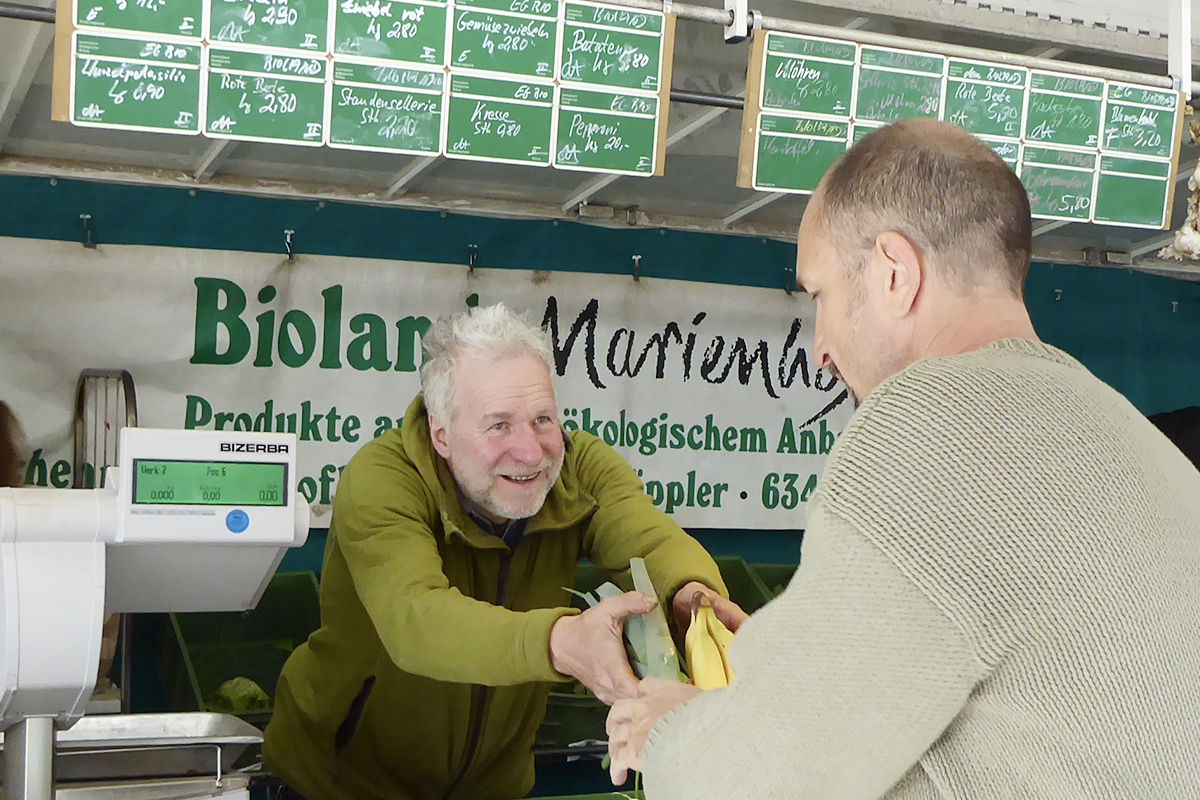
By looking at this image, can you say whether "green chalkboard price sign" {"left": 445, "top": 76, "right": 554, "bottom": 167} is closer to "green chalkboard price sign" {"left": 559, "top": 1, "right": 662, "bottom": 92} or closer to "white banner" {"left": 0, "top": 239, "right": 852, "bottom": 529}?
"green chalkboard price sign" {"left": 559, "top": 1, "right": 662, "bottom": 92}

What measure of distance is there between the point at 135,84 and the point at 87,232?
1575mm

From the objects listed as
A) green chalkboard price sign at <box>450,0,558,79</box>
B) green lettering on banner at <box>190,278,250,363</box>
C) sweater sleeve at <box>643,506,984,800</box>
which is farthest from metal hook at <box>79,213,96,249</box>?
sweater sleeve at <box>643,506,984,800</box>

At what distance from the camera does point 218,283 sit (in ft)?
14.4

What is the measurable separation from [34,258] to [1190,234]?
362cm

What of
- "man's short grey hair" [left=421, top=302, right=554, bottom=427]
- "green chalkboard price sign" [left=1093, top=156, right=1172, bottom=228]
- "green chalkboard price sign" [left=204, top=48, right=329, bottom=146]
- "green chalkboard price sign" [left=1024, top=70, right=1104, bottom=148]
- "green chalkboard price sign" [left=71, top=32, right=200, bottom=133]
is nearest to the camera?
"man's short grey hair" [left=421, top=302, right=554, bottom=427]

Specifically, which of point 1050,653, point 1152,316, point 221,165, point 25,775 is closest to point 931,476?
point 1050,653

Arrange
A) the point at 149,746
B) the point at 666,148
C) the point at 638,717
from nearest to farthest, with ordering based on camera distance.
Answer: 1. the point at 638,717
2. the point at 149,746
3. the point at 666,148

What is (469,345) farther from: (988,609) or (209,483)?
(988,609)

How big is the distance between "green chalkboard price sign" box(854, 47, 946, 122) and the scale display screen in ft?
7.88

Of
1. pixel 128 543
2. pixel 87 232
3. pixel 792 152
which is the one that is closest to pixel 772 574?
pixel 792 152

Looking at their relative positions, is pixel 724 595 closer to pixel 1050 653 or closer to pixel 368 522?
pixel 368 522

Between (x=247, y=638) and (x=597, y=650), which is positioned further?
(x=247, y=638)

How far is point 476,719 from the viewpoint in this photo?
251cm

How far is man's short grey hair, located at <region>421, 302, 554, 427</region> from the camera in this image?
2.53 metres
